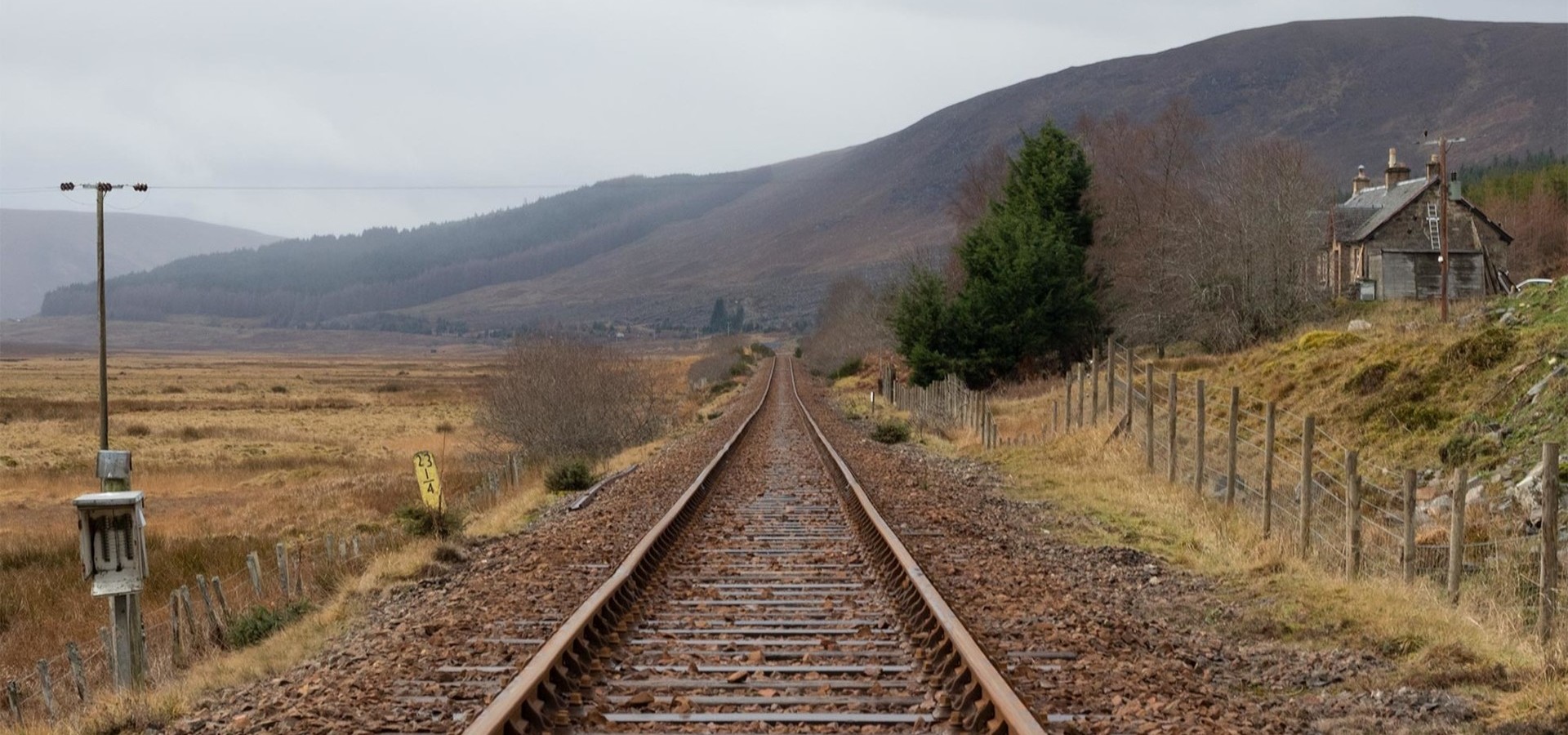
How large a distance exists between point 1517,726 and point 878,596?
452 cm

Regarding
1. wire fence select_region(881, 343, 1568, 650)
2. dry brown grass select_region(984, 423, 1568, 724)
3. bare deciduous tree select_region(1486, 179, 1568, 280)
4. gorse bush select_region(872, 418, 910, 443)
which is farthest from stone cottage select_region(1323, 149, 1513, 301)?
dry brown grass select_region(984, 423, 1568, 724)

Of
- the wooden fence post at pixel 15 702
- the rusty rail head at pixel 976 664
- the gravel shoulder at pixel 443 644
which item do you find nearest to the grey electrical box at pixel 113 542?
the wooden fence post at pixel 15 702

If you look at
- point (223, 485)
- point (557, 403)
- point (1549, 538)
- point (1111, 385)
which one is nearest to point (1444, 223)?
point (1111, 385)

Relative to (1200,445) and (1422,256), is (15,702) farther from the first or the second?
(1422,256)

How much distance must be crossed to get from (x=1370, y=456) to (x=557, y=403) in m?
21.0

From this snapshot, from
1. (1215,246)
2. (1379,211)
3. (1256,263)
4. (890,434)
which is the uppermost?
(1379,211)

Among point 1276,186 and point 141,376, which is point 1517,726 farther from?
point 141,376

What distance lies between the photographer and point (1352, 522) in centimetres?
1152

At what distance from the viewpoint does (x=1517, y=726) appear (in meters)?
6.72

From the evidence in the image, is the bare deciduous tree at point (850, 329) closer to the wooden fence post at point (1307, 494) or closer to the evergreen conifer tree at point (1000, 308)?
the evergreen conifer tree at point (1000, 308)

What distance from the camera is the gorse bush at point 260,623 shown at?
11.4 metres

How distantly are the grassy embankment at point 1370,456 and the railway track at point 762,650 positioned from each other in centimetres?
261

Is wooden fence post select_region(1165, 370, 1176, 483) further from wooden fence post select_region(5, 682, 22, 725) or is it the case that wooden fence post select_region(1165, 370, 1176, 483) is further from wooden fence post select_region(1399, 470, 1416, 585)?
wooden fence post select_region(5, 682, 22, 725)

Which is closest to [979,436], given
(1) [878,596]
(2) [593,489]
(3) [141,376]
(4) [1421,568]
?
(2) [593,489]
